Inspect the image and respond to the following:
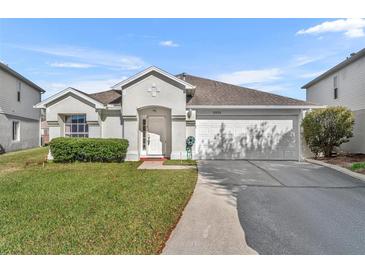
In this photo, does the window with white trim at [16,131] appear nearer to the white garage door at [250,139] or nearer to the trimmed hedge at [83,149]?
the trimmed hedge at [83,149]

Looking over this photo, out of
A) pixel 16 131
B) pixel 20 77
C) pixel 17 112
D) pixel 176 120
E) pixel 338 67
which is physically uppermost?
pixel 20 77

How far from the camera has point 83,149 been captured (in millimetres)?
11602

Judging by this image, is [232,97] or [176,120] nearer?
[176,120]

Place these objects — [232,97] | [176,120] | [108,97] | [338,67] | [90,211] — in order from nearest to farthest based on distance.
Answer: [90,211]
[176,120]
[232,97]
[108,97]
[338,67]

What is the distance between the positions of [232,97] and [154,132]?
4.83 metres

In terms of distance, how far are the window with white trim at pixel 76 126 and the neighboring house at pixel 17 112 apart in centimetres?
735

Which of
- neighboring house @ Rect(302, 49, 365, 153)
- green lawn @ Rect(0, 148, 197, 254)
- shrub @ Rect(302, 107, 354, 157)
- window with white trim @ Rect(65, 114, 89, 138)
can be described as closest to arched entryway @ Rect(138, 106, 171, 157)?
window with white trim @ Rect(65, 114, 89, 138)

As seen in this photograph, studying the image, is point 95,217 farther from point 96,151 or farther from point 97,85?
point 97,85

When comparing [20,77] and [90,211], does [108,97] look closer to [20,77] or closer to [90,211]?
[20,77]

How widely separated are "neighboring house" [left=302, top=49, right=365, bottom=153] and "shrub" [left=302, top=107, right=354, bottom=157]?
2.32 metres

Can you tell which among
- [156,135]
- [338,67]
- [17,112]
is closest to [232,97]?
[156,135]

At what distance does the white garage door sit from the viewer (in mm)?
13133
